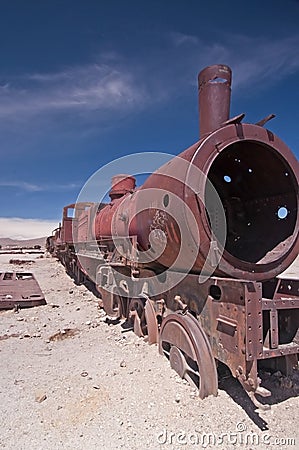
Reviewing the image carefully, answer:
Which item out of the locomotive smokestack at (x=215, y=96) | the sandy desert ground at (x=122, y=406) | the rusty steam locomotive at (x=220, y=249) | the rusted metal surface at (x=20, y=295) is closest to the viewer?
the sandy desert ground at (x=122, y=406)

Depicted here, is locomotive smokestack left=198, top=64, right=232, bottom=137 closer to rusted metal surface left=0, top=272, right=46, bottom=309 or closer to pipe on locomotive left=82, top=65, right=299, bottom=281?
pipe on locomotive left=82, top=65, right=299, bottom=281

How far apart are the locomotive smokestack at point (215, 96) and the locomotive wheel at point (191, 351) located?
220 cm

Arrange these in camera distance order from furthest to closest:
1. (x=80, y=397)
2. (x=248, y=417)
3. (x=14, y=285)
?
(x=14, y=285) < (x=80, y=397) < (x=248, y=417)

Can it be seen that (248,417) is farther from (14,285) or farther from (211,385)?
(14,285)

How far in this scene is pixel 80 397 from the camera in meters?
3.40

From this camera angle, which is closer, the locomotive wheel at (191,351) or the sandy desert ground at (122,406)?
the sandy desert ground at (122,406)

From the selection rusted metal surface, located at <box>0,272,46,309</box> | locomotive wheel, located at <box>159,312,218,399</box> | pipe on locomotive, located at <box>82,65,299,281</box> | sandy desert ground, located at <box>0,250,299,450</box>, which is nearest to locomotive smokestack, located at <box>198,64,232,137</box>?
pipe on locomotive, located at <box>82,65,299,281</box>

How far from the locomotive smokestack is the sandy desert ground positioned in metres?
2.91

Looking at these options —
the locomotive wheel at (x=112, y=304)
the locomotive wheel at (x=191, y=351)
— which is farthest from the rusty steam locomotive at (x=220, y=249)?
the locomotive wheel at (x=112, y=304)

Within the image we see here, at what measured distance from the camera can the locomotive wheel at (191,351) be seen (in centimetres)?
324

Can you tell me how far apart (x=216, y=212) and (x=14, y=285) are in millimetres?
7927

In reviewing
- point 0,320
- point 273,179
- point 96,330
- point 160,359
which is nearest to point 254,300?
point 273,179

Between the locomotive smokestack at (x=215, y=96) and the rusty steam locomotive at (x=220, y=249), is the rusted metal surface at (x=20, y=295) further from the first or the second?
the locomotive smokestack at (x=215, y=96)

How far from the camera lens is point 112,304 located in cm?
668
